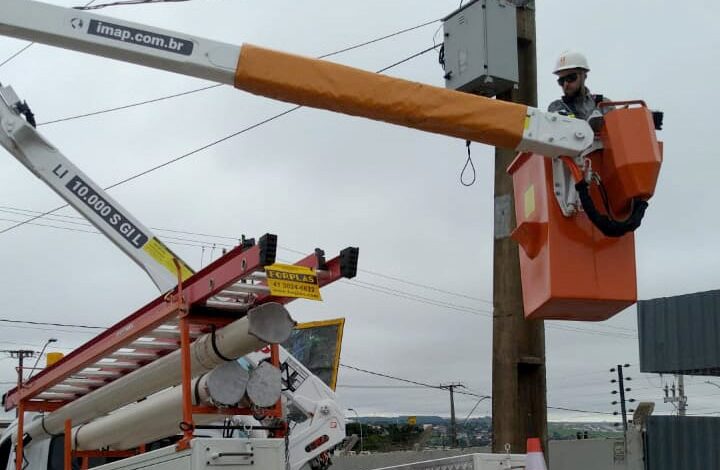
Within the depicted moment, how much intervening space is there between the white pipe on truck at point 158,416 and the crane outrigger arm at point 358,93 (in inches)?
88.5

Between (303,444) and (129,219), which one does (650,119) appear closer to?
(129,219)

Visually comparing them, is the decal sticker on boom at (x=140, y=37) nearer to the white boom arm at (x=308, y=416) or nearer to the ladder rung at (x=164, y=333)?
the ladder rung at (x=164, y=333)

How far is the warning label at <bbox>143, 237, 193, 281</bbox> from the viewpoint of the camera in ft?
25.6

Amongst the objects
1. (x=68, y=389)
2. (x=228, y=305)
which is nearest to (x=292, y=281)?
(x=228, y=305)

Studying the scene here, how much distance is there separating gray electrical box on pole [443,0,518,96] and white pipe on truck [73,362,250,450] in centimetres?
298

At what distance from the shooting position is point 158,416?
754 centimetres

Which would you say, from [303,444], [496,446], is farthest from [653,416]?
[496,446]

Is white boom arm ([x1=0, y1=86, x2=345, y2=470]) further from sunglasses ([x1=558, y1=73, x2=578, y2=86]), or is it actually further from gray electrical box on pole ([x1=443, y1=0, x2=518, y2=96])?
sunglasses ([x1=558, y1=73, x2=578, y2=86])

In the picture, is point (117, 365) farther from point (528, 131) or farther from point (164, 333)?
point (528, 131)

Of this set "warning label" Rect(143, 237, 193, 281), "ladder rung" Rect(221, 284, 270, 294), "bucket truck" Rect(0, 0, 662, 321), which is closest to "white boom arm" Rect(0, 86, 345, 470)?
"warning label" Rect(143, 237, 193, 281)

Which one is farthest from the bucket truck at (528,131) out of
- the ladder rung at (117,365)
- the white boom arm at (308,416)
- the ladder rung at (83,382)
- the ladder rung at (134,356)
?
the white boom arm at (308,416)

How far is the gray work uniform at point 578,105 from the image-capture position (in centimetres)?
532

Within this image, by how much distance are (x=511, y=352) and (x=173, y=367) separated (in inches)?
101

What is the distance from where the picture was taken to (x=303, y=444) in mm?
9188
